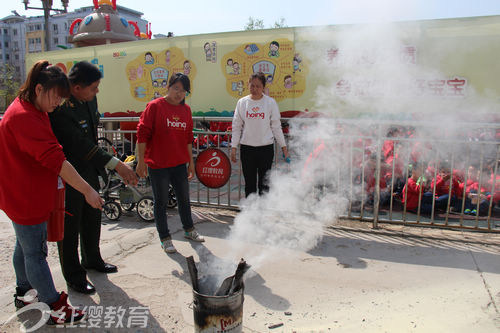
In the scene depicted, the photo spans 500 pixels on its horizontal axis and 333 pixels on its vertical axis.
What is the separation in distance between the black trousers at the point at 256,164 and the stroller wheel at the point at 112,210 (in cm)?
191

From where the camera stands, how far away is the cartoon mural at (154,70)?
7.44 metres

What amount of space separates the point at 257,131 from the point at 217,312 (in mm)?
2660

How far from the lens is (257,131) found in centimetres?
449

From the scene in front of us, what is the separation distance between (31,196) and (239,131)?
2.72 meters

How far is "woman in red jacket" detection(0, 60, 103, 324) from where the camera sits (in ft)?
7.45

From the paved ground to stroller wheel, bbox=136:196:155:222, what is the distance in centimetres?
45

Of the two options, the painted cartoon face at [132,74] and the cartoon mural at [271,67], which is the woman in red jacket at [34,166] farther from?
the painted cartoon face at [132,74]

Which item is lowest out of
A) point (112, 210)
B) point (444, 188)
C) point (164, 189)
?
point (112, 210)

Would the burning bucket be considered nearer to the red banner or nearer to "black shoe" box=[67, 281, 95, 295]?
"black shoe" box=[67, 281, 95, 295]

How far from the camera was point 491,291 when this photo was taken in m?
3.09

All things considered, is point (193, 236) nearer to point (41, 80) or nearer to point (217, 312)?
point (217, 312)

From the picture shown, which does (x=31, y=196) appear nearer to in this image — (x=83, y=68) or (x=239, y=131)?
(x=83, y=68)

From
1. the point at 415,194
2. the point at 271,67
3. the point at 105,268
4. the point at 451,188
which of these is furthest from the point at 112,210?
the point at 451,188

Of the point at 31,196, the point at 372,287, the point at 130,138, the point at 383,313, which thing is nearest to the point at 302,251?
the point at 372,287
